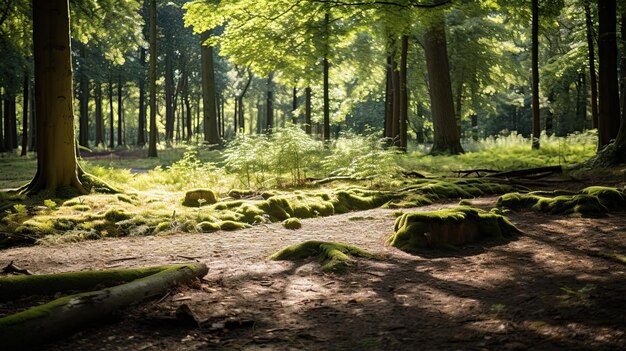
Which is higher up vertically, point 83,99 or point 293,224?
point 83,99

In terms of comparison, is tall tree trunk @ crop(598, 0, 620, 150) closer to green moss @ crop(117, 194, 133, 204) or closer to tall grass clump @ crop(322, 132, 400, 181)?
tall grass clump @ crop(322, 132, 400, 181)

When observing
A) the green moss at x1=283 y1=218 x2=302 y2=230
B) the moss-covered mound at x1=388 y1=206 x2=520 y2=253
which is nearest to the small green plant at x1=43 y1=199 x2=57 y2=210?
the green moss at x1=283 y1=218 x2=302 y2=230

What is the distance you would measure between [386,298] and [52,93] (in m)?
8.37

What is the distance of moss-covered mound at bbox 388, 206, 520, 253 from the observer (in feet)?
20.5

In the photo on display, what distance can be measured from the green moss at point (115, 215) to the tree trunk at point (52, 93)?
6.42 feet

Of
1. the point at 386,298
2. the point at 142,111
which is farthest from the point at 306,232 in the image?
the point at 142,111

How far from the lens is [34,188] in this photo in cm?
949

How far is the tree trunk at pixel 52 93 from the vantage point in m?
9.30

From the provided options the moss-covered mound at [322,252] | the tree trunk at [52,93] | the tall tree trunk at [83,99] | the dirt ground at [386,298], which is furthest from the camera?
the tall tree trunk at [83,99]

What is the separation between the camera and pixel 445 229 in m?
6.27

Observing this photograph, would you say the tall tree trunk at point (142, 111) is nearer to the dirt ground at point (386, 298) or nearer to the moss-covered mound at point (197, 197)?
the moss-covered mound at point (197, 197)

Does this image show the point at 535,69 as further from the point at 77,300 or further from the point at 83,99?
the point at 83,99

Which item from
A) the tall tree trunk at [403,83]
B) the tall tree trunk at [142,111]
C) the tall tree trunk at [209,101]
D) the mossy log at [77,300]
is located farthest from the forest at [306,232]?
the tall tree trunk at [142,111]

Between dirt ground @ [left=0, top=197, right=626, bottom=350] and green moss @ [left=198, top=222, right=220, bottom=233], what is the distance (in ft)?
4.26
